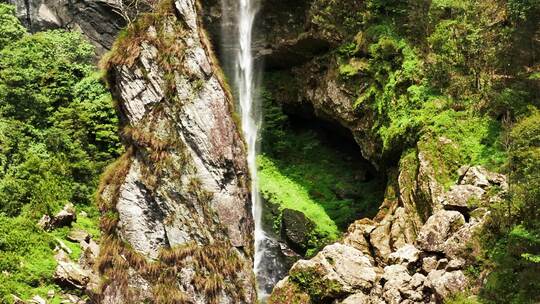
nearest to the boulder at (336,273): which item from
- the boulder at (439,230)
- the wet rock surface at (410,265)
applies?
the wet rock surface at (410,265)

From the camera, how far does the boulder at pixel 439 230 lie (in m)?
13.6

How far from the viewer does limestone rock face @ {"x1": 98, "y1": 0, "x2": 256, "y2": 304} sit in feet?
49.3

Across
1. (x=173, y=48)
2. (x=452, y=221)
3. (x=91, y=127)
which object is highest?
(x=173, y=48)

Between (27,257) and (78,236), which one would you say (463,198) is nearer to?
(78,236)

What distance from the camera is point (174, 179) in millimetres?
15758

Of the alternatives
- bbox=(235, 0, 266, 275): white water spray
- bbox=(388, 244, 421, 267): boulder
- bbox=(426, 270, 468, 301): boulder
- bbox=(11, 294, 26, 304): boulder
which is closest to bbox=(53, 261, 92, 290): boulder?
bbox=(11, 294, 26, 304): boulder

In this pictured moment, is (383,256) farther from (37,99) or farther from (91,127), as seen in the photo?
(37,99)

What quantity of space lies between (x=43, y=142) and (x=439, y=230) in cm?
1404

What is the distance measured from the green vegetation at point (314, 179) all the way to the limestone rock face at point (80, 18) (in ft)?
26.3

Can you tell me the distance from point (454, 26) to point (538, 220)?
27.0ft

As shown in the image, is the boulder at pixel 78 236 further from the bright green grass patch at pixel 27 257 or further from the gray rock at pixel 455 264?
the gray rock at pixel 455 264

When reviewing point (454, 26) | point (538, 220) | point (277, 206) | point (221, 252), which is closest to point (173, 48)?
point (221, 252)

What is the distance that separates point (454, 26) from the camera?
58.8 feet

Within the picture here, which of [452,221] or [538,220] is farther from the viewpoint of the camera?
[452,221]
